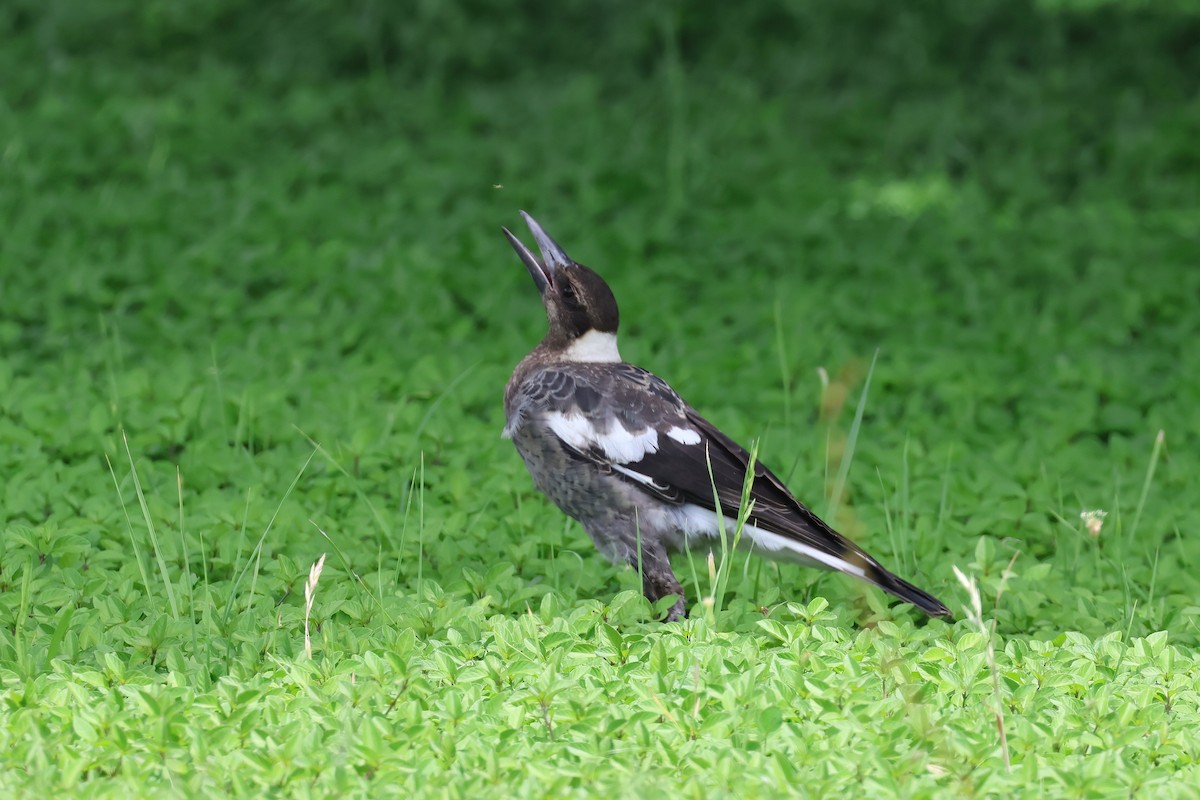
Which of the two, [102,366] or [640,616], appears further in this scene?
[102,366]

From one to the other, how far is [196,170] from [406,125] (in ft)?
5.17

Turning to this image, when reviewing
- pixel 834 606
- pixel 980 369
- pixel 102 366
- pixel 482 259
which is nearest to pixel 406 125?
pixel 482 259

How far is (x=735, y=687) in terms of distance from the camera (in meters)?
3.69

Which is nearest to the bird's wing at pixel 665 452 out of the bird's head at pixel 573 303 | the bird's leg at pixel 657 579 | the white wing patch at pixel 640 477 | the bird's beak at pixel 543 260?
the white wing patch at pixel 640 477

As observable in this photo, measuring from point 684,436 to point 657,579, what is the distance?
446 millimetres

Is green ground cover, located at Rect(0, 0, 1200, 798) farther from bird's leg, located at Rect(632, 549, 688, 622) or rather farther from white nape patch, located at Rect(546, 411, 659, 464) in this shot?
white nape patch, located at Rect(546, 411, 659, 464)

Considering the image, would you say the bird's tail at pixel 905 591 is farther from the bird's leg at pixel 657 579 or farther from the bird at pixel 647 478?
the bird's leg at pixel 657 579

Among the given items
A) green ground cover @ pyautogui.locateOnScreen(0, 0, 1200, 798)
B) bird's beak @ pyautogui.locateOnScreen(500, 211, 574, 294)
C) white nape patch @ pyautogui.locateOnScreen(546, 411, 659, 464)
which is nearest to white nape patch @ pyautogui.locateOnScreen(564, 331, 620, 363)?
bird's beak @ pyautogui.locateOnScreen(500, 211, 574, 294)

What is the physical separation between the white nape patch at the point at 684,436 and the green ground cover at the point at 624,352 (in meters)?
0.43

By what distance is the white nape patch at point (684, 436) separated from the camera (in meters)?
4.72

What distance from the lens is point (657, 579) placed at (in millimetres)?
4645

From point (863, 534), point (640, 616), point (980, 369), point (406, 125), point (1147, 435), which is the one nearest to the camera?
point (640, 616)

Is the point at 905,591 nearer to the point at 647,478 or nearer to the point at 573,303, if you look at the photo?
the point at 647,478

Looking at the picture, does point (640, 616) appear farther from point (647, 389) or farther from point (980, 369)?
point (980, 369)
